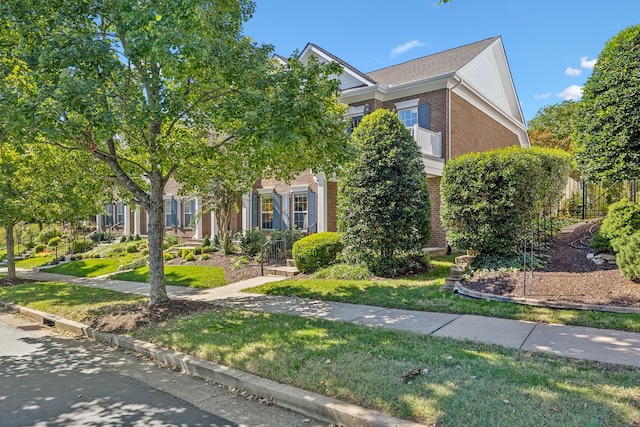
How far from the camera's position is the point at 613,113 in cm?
790

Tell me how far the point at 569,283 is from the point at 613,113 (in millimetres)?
3622

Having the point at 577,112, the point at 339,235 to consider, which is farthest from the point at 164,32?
the point at 577,112

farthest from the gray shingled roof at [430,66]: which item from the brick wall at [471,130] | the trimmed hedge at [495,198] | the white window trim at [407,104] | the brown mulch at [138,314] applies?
the brown mulch at [138,314]

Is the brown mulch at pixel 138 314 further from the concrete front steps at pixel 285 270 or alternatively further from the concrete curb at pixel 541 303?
the concrete curb at pixel 541 303

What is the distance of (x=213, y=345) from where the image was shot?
5.48 metres

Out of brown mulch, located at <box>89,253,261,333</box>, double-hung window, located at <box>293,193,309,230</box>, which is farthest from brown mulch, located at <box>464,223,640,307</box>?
double-hung window, located at <box>293,193,309,230</box>

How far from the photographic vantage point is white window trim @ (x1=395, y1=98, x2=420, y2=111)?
51.0ft

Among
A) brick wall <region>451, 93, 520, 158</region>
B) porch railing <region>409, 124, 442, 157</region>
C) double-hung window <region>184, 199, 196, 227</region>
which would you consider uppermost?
brick wall <region>451, 93, 520, 158</region>

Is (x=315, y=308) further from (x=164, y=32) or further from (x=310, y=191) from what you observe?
(x=310, y=191)

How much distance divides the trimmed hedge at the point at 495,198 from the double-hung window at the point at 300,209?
356 inches

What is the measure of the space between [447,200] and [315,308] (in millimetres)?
4180

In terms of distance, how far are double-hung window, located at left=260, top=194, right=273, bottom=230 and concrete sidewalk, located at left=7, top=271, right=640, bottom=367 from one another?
9.79 meters

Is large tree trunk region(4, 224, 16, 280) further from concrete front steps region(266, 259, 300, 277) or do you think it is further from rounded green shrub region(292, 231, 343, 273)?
rounded green shrub region(292, 231, 343, 273)

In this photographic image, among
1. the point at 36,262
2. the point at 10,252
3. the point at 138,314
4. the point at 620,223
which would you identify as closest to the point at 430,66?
the point at 620,223
